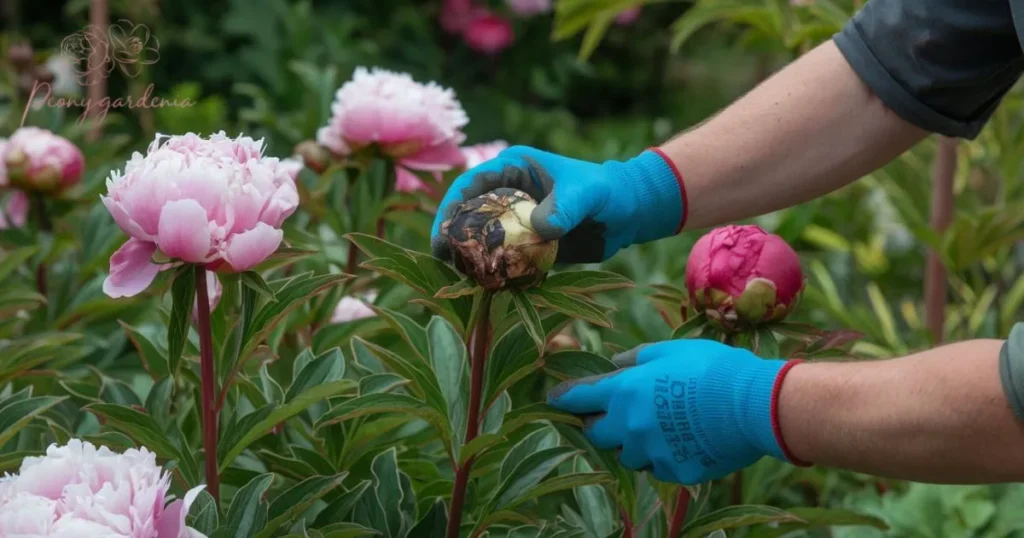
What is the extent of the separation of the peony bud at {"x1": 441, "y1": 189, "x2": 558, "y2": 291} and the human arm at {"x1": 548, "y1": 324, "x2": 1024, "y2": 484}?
0.15 metres

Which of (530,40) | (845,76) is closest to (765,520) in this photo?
(845,76)

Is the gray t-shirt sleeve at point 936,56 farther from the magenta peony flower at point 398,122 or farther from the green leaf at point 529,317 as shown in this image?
the green leaf at point 529,317

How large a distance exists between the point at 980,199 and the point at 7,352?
6.93 ft

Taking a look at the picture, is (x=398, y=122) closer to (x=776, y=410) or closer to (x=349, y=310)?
(x=349, y=310)

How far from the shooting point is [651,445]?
1091 mm

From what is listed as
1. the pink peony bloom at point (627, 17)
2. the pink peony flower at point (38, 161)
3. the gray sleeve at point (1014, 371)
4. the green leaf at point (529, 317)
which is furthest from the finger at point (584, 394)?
the pink peony bloom at point (627, 17)

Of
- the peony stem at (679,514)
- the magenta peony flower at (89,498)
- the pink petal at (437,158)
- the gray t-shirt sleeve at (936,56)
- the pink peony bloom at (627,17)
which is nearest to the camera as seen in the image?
the magenta peony flower at (89,498)

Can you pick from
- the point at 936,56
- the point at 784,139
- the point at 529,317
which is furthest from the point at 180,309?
the point at 936,56

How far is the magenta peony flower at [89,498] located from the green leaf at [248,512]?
0.32 ft

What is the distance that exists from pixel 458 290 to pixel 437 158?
1.90ft

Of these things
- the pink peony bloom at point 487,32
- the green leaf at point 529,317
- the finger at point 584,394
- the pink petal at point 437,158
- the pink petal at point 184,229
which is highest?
the pink peony bloom at point 487,32

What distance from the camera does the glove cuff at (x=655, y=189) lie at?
4.40 ft

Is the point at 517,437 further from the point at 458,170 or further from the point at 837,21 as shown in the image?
the point at 837,21

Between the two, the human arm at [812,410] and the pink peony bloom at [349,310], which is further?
the pink peony bloom at [349,310]
